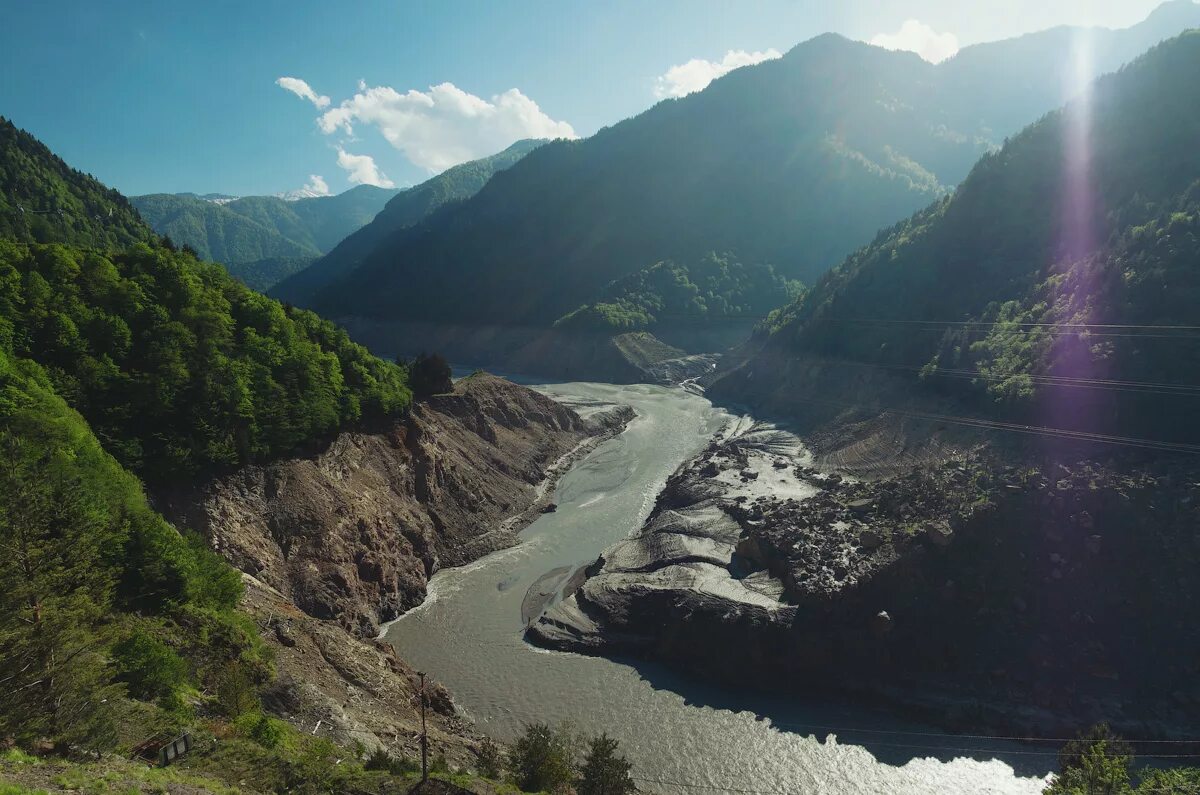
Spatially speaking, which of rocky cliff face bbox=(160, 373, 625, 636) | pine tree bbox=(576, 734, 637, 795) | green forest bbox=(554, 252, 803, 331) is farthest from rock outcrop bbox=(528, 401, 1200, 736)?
green forest bbox=(554, 252, 803, 331)

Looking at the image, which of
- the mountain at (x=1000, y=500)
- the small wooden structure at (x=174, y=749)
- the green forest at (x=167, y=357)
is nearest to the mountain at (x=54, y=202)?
the green forest at (x=167, y=357)

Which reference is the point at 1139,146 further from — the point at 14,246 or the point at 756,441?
the point at 14,246

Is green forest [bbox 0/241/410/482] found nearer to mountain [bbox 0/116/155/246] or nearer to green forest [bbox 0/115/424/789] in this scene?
green forest [bbox 0/115/424/789]

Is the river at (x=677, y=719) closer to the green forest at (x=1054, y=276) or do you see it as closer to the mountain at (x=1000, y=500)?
the mountain at (x=1000, y=500)

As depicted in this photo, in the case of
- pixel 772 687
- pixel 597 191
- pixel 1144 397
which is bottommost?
pixel 772 687

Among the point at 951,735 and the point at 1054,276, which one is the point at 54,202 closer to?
the point at 951,735

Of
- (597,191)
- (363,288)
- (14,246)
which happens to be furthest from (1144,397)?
(363,288)
